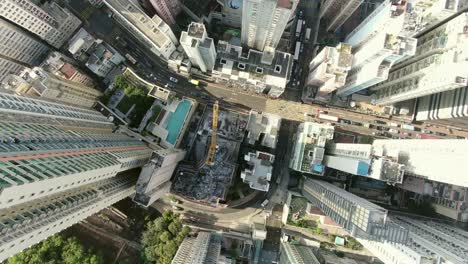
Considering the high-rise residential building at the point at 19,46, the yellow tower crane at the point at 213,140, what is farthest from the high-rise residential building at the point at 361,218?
the high-rise residential building at the point at 19,46


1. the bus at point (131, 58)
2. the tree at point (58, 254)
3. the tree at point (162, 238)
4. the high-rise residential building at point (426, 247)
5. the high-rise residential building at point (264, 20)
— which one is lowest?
the tree at point (58, 254)

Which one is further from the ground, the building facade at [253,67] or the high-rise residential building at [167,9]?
the high-rise residential building at [167,9]

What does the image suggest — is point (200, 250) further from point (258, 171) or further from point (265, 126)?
point (265, 126)

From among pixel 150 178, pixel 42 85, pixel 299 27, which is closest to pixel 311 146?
pixel 299 27

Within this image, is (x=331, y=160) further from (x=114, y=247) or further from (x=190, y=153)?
(x=114, y=247)

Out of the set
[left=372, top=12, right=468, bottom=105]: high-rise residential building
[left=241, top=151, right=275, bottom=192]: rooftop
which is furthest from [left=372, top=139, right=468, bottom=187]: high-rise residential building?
[left=241, top=151, right=275, bottom=192]: rooftop

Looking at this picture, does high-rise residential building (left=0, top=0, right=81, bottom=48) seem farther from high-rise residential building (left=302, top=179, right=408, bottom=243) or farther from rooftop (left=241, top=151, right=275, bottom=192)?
high-rise residential building (left=302, top=179, right=408, bottom=243)

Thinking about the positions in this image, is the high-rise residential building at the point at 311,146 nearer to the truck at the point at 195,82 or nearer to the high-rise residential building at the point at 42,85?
the truck at the point at 195,82
